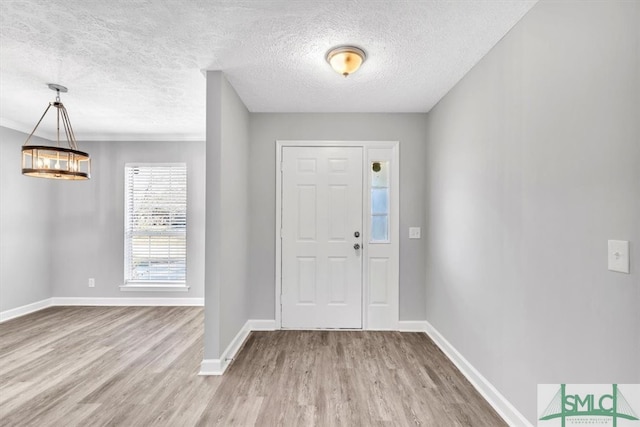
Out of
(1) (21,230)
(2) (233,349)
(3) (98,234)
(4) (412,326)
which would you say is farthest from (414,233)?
(1) (21,230)

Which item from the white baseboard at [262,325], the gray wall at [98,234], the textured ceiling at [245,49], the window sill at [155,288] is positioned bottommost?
the white baseboard at [262,325]

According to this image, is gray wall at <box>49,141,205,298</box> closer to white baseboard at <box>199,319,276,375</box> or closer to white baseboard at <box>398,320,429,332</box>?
white baseboard at <box>199,319,276,375</box>

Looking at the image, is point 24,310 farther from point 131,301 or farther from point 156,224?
point 156,224


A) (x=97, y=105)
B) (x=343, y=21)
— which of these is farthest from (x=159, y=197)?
(x=343, y=21)

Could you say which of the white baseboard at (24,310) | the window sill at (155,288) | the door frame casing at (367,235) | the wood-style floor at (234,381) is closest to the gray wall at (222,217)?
the wood-style floor at (234,381)

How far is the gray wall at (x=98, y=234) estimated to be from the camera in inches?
180

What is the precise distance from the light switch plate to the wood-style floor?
131cm

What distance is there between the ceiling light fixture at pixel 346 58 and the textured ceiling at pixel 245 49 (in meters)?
0.06

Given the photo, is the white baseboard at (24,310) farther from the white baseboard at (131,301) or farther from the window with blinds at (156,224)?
the window with blinds at (156,224)

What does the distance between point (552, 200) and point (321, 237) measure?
7.71 feet

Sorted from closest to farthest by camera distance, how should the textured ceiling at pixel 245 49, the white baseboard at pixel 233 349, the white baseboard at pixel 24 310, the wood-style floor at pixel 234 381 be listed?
the textured ceiling at pixel 245 49, the wood-style floor at pixel 234 381, the white baseboard at pixel 233 349, the white baseboard at pixel 24 310

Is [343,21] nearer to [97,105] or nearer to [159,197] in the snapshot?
[97,105]

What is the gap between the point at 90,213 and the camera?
15.0 ft

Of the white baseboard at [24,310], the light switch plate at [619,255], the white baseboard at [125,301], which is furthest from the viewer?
the white baseboard at [125,301]
